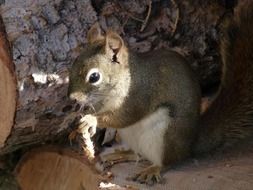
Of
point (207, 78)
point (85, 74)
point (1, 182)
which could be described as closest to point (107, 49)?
point (85, 74)

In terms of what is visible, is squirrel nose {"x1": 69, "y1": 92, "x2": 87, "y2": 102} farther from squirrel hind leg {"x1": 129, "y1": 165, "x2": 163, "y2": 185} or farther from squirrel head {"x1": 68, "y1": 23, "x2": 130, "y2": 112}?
squirrel hind leg {"x1": 129, "y1": 165, "x2": 163, "y2": 185}

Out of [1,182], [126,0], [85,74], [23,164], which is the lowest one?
[1,182]

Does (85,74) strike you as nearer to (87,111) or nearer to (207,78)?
(87,111)

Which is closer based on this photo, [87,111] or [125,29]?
[87,111]

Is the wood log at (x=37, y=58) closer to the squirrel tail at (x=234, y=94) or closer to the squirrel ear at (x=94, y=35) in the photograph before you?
the squirrel ear at (x=94, y=35)

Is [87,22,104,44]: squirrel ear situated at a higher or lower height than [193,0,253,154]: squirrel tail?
higher

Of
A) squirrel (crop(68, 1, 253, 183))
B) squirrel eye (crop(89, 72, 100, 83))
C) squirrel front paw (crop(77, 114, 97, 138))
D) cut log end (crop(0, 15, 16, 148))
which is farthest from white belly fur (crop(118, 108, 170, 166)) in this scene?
cut log end (crop(0, 15, 16, 148))

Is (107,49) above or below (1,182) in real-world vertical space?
above

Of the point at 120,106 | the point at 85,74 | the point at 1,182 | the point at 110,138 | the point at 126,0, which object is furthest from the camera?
the point at 1,182

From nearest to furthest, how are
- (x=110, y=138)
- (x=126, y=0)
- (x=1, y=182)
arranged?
(x=126, y=0), (x=110, y=138), (x=1, y=182)
